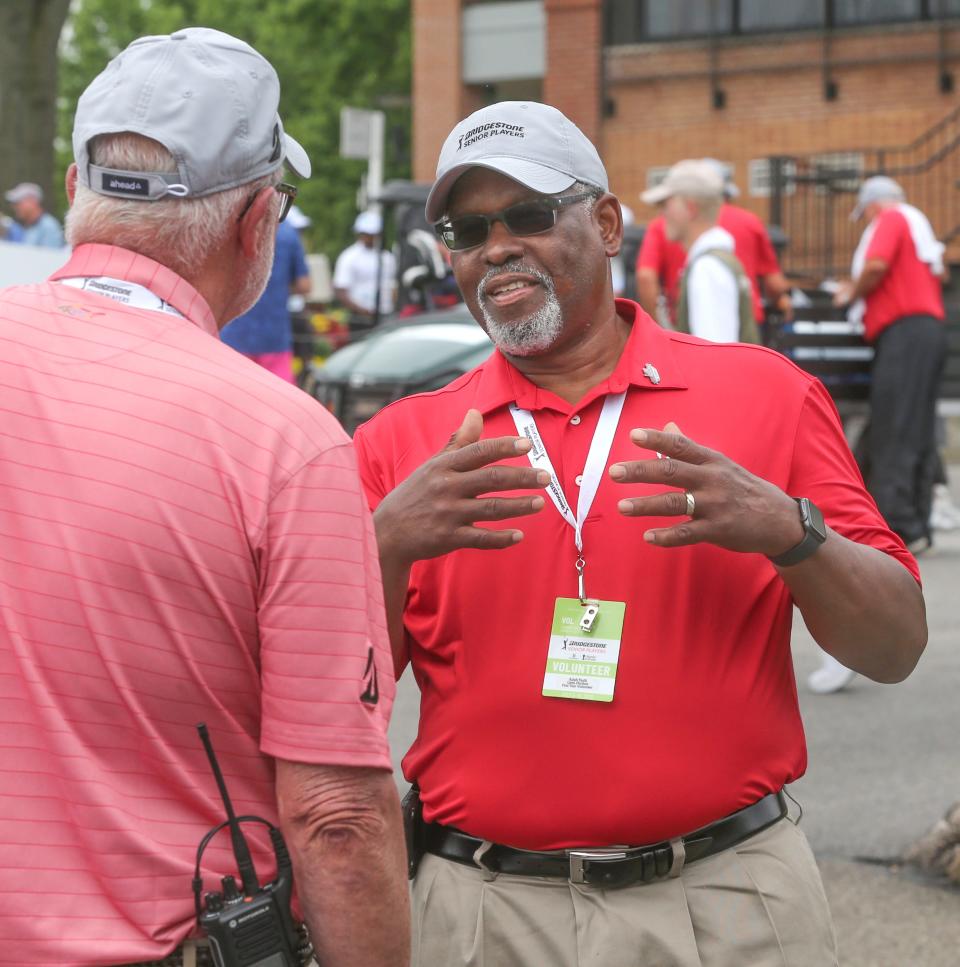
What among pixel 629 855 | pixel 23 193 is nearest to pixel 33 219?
pixel 23 193

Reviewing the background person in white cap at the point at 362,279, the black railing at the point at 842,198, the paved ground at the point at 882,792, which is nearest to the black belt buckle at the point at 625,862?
the paved ground at the point at 882,792

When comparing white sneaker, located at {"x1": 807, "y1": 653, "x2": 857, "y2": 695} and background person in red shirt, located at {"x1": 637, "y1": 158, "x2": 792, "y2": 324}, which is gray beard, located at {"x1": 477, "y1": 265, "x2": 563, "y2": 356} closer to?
white sneaker, located at {"x1": 807, "y1": 653, "x2": 857, "y2": 695}

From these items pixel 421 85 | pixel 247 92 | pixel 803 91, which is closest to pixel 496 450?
pixel 247 92

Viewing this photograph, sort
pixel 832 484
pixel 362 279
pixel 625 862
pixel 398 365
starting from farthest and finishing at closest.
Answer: pixel 362 279 → pixel 398 365 → pixel 832 484 → pixel 625 862

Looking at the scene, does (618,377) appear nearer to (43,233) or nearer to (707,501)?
(707,501)

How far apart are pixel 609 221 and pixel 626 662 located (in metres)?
1.01

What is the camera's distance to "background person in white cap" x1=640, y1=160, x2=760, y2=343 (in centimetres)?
818

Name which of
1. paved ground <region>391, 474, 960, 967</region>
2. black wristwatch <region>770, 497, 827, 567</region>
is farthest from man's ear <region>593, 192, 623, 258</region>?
paved ground <region>391, 474, 960, 967</region>

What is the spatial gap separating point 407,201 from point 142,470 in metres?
15.3

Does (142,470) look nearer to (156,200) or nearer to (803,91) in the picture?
(156,200)

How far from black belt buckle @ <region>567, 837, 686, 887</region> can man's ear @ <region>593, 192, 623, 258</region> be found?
1.22 meters

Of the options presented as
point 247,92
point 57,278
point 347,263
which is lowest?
point 347,263

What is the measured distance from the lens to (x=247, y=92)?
226 cm

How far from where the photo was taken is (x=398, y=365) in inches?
458
